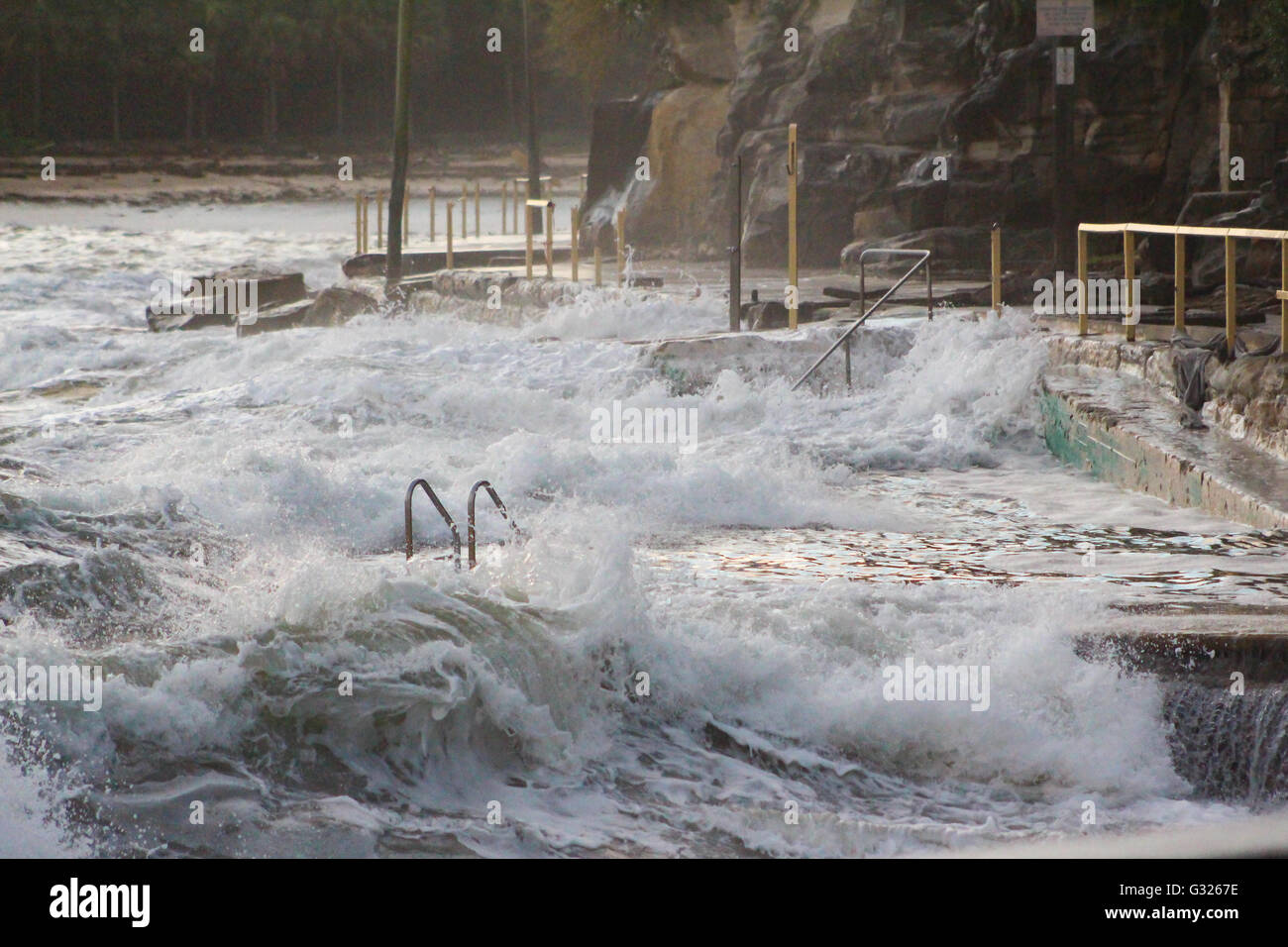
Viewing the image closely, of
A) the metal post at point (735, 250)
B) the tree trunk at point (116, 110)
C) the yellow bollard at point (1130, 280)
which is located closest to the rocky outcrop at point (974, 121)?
the metal post at point (735, 250)

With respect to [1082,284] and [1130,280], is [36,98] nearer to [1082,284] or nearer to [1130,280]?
[1082,284]

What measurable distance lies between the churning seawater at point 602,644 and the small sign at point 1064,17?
15.3 ft

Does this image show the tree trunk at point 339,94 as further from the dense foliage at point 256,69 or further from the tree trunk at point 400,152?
the tree trunk at point 400,152

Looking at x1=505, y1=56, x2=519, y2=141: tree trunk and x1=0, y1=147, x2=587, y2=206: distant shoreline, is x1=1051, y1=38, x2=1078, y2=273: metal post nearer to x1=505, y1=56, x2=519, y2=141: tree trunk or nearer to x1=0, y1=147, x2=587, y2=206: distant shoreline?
x1=0, y1=147, x2=587, y2=206: distant shoreline

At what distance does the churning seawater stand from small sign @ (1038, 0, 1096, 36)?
4675mm

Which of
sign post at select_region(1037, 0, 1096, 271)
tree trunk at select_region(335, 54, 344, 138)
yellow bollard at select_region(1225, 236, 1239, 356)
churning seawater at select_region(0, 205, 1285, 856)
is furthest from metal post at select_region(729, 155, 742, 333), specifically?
tree trunk at select_region(335, 54, 344, 138)

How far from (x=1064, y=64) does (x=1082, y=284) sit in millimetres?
3937

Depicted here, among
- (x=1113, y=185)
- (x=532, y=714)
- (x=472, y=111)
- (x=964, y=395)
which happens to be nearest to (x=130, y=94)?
(x=472, y=111)

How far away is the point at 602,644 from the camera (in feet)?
24.2

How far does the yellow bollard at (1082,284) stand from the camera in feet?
44.0

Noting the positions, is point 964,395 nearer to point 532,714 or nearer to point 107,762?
point 532,714

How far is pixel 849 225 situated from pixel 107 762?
19.9 m

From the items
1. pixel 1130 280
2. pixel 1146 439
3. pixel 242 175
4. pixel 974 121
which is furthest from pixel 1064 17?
pixel 242 175

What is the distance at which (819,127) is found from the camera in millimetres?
26422
